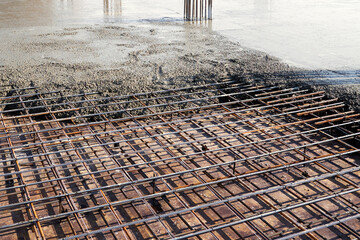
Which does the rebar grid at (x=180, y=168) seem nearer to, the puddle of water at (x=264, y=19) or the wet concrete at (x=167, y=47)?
the wet concrete at (x=167, y=47)

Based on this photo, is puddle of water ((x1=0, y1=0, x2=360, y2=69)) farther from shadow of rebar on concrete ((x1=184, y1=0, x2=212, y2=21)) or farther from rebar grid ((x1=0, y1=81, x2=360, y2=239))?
rebar grid ((x1=0, y1=81, x2=360, y2=239))

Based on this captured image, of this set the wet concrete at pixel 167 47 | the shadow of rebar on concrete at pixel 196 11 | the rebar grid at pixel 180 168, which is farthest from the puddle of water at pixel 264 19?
the rebar grid at pixel 180 168

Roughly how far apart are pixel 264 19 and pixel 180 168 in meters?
9.47

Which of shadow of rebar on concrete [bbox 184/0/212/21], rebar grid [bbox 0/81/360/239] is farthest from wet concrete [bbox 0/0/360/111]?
rebar grid [bbox 0/81/360/239]

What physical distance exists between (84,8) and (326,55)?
9.10m

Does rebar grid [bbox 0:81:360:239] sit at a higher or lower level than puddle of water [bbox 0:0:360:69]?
lower

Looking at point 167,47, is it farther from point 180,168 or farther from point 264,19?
point 264,19

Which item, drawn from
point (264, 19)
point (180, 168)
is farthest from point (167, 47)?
point (264, 19)

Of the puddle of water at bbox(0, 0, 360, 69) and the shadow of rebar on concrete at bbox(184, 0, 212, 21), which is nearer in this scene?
the puddle of water at bbox(0, 0, 360, 69)

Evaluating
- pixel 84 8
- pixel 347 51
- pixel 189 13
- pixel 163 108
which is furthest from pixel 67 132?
pixel 84 8

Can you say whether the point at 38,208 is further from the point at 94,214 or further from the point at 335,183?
the point at 335,183

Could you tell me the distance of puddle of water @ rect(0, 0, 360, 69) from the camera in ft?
31.3

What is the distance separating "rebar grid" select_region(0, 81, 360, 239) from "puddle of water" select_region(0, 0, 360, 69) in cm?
262

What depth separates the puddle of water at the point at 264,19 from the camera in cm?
955
